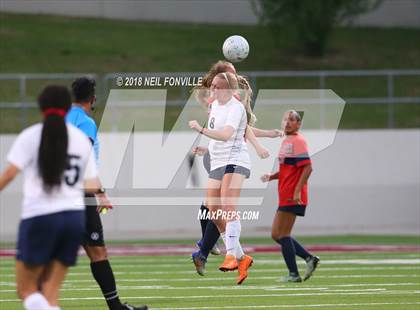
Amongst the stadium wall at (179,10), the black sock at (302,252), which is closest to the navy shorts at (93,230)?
the black sock at (302,252)

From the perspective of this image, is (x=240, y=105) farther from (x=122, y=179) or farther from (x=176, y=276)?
(x=122, y=179)

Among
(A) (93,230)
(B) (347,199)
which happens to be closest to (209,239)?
(A) (93,230)

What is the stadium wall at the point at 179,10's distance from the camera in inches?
1361

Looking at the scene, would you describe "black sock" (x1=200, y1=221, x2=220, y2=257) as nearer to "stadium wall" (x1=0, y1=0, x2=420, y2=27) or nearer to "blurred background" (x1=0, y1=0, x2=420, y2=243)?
"blurred background" (x1=0, y1=0, x2=420, y2=243)

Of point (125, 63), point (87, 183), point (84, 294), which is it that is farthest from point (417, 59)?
point (87, 183)

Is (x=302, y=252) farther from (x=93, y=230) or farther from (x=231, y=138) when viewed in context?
(x=93, y=230)

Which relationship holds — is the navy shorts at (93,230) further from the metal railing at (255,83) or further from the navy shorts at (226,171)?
the metal railing at (255,83)

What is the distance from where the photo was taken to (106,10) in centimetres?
3488

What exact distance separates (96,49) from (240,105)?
68.0ft

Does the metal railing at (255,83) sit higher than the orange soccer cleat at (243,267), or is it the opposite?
the metal railing at (255,83)

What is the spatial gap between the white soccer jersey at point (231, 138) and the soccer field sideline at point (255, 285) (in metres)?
1.49

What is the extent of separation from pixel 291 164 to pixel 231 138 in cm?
239

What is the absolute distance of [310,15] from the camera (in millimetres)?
32562

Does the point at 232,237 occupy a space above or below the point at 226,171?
below
